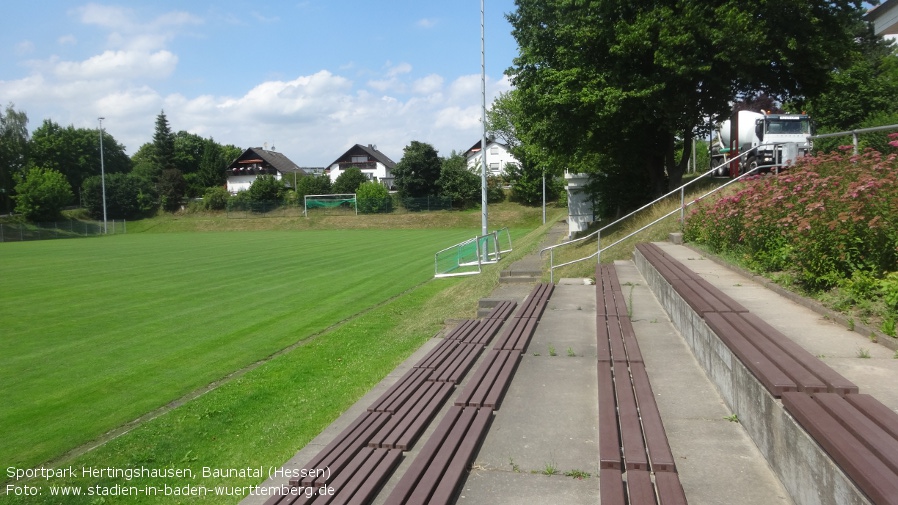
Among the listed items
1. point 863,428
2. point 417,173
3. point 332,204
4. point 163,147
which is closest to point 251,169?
point 163,147

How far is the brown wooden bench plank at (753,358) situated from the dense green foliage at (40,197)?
265ft

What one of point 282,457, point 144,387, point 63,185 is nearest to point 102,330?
point 144,387

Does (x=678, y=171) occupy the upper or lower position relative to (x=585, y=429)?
upper

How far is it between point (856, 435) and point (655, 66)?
18665mm

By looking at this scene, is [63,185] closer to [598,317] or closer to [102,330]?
[102,330]

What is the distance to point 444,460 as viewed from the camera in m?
4.33

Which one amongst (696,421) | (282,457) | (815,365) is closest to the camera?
(815,365)

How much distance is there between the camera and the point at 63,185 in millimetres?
74062

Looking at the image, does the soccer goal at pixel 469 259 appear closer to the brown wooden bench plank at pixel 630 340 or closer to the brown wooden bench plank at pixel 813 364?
the brown wooden bench plank at pixel 630 340

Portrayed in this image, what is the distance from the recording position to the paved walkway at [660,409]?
12.9ft

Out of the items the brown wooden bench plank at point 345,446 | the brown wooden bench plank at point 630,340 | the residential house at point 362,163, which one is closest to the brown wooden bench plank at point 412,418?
the brown wooden bench plank at point 345,446

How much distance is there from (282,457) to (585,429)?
3.31 m

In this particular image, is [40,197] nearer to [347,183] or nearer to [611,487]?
[347,183]

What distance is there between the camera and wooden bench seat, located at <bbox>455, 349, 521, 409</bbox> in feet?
18.1
